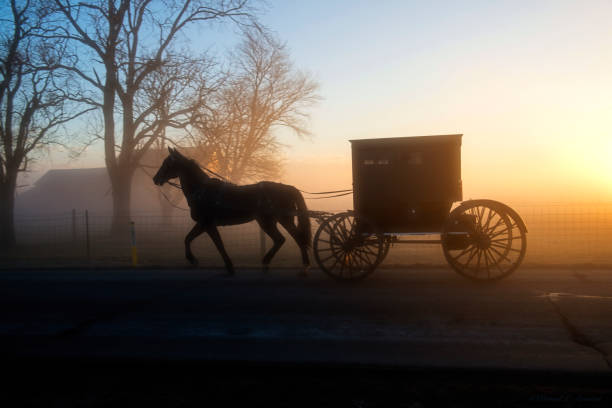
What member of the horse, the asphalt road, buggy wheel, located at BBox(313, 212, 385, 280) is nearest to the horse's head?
the horse

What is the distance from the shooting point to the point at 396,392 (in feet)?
11.3

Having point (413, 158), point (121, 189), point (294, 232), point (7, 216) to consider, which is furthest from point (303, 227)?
point (7, 216)

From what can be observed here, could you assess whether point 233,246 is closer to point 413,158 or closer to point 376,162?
point 376,162

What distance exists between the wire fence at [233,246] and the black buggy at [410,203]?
8.52ft

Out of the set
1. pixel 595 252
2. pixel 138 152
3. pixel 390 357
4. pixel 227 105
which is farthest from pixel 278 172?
pixel 390 357

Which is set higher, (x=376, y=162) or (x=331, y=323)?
(x=376, y=162)

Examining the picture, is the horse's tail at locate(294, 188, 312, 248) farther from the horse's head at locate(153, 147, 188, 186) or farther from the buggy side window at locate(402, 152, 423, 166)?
the horse's head at locate(153, 147, 188, 186)

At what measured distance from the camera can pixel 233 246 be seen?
47.2 ft

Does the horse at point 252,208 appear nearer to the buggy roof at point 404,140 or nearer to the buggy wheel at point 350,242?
the buggy wheel at point 350,242

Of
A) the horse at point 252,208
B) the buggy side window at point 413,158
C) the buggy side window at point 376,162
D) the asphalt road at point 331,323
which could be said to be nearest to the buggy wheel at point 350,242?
the asphalt road at point 331,323

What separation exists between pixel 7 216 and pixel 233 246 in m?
9.48

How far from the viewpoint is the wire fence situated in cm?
1093

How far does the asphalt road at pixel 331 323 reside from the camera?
4.02 m

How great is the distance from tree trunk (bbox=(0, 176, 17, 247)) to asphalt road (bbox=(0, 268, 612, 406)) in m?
11.0
